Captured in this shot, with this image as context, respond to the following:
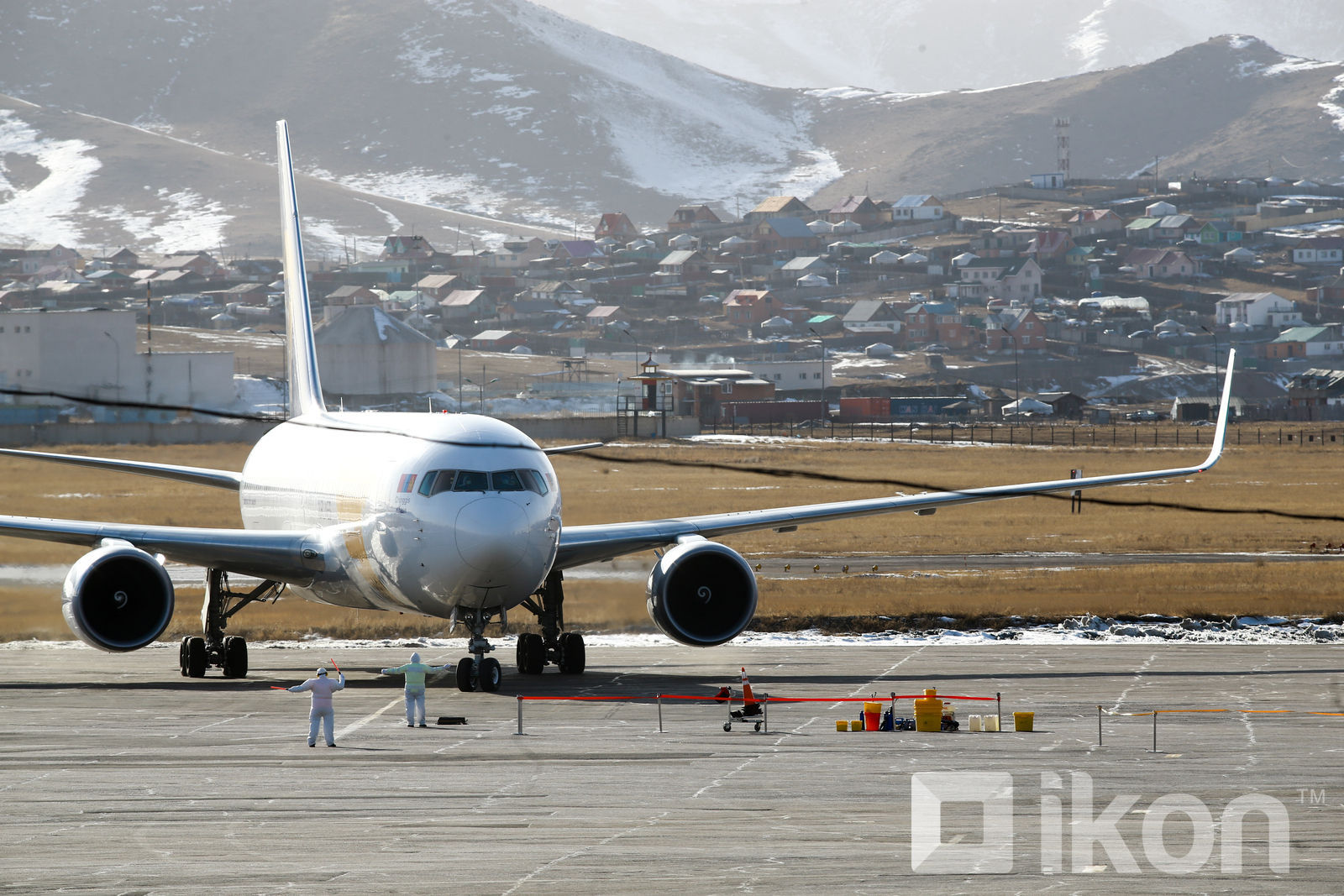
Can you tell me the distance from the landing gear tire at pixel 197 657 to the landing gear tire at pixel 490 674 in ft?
25.0

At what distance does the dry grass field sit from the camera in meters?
44.9

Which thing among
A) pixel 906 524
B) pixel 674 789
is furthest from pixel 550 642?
pixel 906 524

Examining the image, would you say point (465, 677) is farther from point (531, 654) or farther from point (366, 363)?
point (366, 363)

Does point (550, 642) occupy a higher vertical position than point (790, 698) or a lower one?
higher

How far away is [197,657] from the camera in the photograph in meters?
35.3

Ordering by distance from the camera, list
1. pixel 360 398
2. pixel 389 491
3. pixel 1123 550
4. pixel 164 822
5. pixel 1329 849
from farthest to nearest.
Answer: pixel 360 398 < pixel 1123 550 < pixel 389 491 < pixel 164 822 < pixel 1329 849

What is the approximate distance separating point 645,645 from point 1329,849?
24900 mm

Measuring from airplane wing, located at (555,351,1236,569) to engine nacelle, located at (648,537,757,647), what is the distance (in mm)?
1009

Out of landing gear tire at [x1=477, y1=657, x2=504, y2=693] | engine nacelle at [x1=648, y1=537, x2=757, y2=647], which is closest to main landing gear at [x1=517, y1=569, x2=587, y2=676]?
engine nacelle at [x1=648, y1=537, x2=757, y2=647]

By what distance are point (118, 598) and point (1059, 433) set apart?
13302cm

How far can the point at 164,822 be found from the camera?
2006 cm

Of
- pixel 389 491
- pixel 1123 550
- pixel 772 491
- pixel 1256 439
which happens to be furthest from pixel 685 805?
pixel 1256 439

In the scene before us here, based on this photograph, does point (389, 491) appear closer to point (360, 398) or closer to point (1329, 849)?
point (1329, 849)

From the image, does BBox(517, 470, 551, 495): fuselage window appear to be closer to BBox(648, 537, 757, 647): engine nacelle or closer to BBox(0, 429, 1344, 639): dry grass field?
BBox(648, 537, 757, 647): engine nacelle
